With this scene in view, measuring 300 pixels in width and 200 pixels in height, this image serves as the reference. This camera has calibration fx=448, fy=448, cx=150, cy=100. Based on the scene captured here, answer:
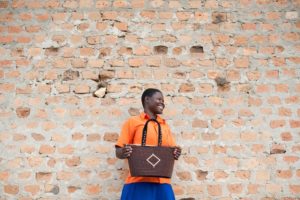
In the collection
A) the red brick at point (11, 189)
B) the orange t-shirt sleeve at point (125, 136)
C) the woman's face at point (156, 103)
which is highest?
the woman's face at point (156, 103)

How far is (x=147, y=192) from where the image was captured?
11.6 ft

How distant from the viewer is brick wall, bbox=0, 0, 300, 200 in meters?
4.15

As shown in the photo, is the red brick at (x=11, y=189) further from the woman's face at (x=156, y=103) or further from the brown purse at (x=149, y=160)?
the woman's face at (x=156, y=103)

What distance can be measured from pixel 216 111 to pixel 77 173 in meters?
1.43

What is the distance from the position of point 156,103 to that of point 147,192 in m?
0.74

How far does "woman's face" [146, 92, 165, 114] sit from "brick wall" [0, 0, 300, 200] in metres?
0.49

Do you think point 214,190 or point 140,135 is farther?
point 214,190

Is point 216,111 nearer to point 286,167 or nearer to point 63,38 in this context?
point 286,167

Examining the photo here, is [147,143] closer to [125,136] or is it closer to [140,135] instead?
[140,135]

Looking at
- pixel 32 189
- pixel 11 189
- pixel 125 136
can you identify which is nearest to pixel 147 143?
pixel 125 136

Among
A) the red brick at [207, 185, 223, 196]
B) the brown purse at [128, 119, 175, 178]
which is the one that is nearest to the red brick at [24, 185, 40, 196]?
the brown purse at [128, 119, 175, 178]

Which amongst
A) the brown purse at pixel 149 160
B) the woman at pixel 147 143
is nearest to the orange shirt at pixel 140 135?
the woman at pixel 147 143

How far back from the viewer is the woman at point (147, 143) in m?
3.55

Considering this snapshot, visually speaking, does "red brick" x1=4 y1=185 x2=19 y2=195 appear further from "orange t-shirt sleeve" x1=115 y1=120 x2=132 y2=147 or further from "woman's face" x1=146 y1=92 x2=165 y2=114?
"woman's face" x1=146 y1=92 x2=165 y2=114
